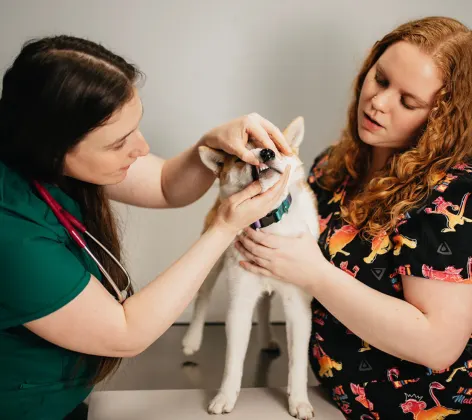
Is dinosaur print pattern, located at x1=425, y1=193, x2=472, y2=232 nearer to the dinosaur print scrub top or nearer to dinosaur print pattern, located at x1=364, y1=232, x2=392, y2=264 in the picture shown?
the dinosaur print scrub top

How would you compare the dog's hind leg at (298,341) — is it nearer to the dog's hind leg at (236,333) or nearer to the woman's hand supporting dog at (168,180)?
the dog's hind leg at (236,333)

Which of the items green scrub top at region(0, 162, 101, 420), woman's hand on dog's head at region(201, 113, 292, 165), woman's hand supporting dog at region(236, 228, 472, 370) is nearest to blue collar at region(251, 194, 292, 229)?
woman's hand supporting dog at region(236, 228, 472, 370)

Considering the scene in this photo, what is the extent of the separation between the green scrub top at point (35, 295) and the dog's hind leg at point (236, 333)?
1.03ft

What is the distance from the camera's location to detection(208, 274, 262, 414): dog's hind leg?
1.18 m

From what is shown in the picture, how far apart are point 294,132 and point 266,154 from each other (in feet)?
0.67

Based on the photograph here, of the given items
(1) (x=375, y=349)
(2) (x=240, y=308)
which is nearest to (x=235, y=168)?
(2) (x=240, y=308)

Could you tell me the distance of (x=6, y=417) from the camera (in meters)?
0.97

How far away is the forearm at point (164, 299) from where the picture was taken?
0.91m

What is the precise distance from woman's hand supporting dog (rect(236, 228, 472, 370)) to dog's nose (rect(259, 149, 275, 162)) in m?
0.19

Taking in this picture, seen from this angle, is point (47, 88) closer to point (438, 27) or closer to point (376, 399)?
point (438, 27)

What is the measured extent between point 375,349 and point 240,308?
33cm

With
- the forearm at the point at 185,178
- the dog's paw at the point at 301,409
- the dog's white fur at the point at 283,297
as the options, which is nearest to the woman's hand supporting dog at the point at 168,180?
the forearm at the point at 185,178

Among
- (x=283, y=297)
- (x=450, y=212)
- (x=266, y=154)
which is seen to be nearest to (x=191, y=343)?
(x=283, y=297)

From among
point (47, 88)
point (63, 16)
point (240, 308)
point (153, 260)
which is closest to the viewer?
point (47, 88)
